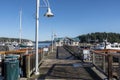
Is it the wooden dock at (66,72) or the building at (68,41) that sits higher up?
the building at (68,41)

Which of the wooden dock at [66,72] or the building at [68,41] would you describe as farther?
the building at [68,41]

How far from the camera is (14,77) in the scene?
11.5 m

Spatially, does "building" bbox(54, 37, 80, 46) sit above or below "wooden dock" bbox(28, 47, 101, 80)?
above

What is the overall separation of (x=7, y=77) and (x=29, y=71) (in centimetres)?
344

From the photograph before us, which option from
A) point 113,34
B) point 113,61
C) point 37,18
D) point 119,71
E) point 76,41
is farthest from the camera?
→ point 113,34

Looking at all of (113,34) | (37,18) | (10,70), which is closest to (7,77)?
(10,70)

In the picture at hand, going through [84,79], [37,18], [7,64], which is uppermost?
[37,18]

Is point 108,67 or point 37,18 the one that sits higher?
point 37,18

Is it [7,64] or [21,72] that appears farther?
[21,72]

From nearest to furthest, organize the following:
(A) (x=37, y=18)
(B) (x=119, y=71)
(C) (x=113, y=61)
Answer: (B) (x=119, y=71), (C) (x=113, y=61), (A) (x=37, y=18)

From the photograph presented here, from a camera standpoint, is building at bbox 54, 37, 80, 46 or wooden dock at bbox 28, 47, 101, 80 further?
building at bbox 54, 37, 80, 46

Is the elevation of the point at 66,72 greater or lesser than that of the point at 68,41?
lesser

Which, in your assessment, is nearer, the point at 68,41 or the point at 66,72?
the point at 66,72

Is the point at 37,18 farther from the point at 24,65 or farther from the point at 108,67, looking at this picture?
the point at 108,67
